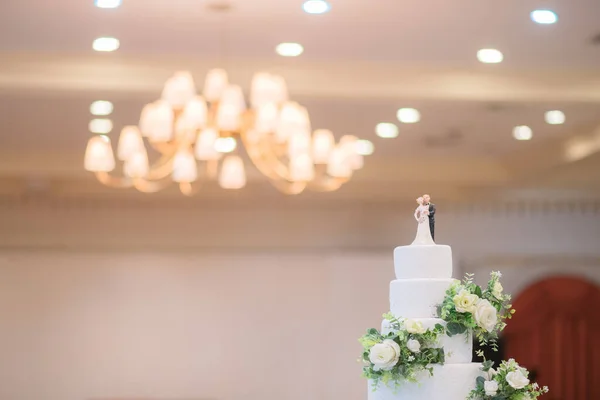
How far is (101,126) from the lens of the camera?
9.41 m

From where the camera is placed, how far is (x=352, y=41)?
6973mm

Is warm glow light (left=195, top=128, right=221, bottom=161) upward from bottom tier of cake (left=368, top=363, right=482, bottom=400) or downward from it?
upward

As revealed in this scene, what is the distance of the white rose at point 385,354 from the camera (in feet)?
11.9

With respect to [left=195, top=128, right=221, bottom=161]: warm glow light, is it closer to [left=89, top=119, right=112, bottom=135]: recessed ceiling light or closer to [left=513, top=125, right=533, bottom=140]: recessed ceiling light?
[left=89, top=119, right=112, bottom=135]: recessed ceiling light

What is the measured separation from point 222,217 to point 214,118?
5998 millimetres

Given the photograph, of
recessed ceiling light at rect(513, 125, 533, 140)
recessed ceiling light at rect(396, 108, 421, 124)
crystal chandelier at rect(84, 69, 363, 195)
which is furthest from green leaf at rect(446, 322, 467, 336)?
recessed ceiling light at rect(513, 125, 533, 140)

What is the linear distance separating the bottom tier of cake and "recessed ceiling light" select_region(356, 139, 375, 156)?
6325mm

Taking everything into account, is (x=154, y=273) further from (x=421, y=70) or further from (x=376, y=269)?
(x=421, y=70)

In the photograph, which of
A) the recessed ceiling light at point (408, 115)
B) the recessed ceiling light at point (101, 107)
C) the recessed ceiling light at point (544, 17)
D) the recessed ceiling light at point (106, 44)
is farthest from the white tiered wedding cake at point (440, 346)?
the recessed ceiling light at point (101, 107)

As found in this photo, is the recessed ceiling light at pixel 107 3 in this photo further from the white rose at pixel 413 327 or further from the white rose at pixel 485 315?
the white rose at pixel 485 315

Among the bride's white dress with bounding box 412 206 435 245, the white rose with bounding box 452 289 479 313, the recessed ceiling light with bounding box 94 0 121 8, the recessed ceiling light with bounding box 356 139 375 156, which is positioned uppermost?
the recessed ceiling light with bounding box 356 139 375 156

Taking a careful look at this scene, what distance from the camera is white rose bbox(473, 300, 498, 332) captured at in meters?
3.65

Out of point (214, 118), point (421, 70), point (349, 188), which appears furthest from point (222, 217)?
point (214, 118)

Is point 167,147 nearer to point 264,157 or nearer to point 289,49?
point 264,157
